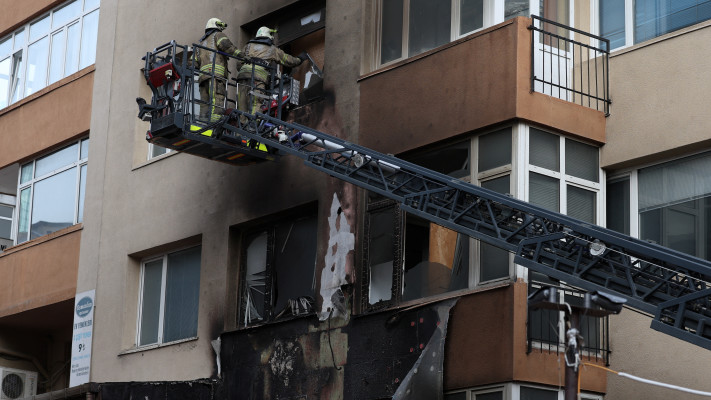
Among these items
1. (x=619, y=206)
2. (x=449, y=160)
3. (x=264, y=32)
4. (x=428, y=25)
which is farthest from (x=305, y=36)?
(x=619, y=206)

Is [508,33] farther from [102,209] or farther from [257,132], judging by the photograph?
[102,209]

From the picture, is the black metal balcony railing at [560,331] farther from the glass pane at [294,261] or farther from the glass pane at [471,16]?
the glass pane at [294,261]

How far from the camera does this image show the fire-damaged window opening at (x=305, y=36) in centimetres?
2031

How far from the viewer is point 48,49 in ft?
90.1

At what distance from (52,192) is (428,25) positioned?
35.6 ft

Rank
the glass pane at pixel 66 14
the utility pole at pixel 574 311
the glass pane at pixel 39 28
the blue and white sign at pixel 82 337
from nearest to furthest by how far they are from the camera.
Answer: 1. the utility pole at pixel 574 311
2. the blue and white sign at pixel 82 337
3. the glass pane at pixel 66 14
4. the glass pane at pixel 39 28

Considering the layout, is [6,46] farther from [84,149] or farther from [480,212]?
[480,212]

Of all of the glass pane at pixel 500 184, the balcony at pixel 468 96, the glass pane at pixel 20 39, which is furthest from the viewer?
the glass pane at pixel 20 39

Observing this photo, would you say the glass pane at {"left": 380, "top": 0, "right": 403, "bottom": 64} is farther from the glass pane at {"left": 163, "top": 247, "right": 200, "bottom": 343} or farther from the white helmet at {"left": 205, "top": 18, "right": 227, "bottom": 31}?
the glass pane at {"left": 163, "top": 247, "right": 200, "bottom": 343}

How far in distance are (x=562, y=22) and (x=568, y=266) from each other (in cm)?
494

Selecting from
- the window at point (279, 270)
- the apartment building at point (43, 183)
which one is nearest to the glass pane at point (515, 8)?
the window at point (279, 270)

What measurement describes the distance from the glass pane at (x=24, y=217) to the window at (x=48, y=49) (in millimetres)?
2341

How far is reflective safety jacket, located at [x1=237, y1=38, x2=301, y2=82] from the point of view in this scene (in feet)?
65.4

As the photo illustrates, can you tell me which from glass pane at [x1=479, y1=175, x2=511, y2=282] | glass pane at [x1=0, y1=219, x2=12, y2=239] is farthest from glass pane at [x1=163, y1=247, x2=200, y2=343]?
glass pane at [x1=479, y1=175, x2=511, y2=282]
